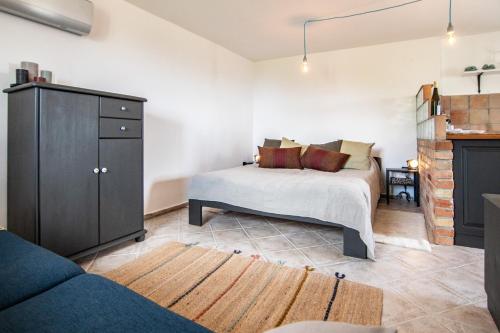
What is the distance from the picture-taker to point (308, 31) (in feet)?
12.6

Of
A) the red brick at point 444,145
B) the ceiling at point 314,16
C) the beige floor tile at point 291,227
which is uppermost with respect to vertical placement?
the ceiling at point 314,16

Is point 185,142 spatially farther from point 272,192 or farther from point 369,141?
point 369,141

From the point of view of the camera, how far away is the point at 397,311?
1.55 meters

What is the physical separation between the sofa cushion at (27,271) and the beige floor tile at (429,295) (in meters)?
1.75

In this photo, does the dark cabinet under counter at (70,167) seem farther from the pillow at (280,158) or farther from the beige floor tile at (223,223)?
the pillow at (280,158)

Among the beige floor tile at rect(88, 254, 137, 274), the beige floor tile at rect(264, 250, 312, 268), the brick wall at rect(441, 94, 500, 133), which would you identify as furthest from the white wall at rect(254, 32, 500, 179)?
the beige floor tile at rect(88, 254, 137, 274)

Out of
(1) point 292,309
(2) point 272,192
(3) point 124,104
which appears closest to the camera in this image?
(1) point 292,309

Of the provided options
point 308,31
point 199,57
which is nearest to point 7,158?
point 199,57

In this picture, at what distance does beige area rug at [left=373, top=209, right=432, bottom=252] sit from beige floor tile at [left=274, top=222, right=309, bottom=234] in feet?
2.30

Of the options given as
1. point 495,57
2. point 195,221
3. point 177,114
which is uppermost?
point 495,57

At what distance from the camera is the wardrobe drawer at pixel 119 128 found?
2207mm

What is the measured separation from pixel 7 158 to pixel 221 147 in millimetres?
2828

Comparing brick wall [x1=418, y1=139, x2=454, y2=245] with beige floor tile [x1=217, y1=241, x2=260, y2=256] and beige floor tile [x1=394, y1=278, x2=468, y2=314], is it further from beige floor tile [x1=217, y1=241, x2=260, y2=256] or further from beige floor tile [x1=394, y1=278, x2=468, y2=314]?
beige floor tile [x1=217, y1=241, x2=260, y2=256]

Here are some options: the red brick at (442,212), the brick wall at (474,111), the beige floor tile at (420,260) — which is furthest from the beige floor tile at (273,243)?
the brick wall at (474,111)
